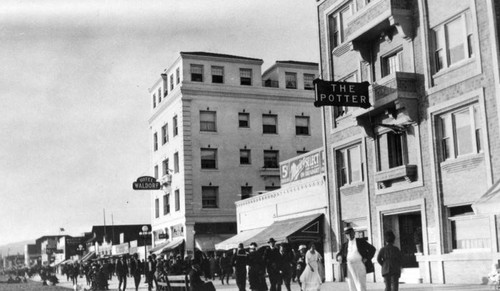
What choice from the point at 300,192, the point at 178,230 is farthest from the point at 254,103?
the point at 300,192

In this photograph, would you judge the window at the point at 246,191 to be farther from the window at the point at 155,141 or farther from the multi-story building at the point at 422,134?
the multi-story building at the point at 422,134

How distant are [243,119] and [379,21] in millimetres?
25511

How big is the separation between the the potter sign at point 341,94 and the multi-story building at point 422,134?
0.42 metres

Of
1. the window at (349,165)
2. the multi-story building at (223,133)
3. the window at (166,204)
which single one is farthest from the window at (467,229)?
the window at (166,204)

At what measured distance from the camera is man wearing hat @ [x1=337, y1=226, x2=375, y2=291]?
1484 cm

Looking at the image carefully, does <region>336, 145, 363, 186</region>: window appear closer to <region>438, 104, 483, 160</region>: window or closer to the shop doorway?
the shop doorway

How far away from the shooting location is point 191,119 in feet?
155

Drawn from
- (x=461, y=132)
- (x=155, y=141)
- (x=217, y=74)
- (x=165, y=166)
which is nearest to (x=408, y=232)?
(x=461, y=132)

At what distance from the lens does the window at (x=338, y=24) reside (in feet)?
96.3

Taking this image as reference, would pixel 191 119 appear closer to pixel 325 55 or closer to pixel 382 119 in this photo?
pixel 325 55

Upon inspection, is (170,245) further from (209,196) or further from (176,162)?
(176,162)

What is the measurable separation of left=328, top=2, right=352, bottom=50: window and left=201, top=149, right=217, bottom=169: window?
1987cm

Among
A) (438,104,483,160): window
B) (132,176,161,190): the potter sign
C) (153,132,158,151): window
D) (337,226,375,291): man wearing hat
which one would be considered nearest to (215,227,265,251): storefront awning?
(132,176,161,190): the potter sign

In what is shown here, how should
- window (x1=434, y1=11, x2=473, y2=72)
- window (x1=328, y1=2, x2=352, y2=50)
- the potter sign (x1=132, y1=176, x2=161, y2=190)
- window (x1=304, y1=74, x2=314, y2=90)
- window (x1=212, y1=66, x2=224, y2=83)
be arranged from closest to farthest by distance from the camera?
window (x1=434, y1=11, x2=473, y2=72) → window (x1=328, y1=2, x2=352, y2=50) → the potter sign (x1=132, y1=176, x2=161, y2=190) → window (x1=212, y1=66, x2=224, y2=83) → window (x1=304, y1=74, x2=314, y2=90)
